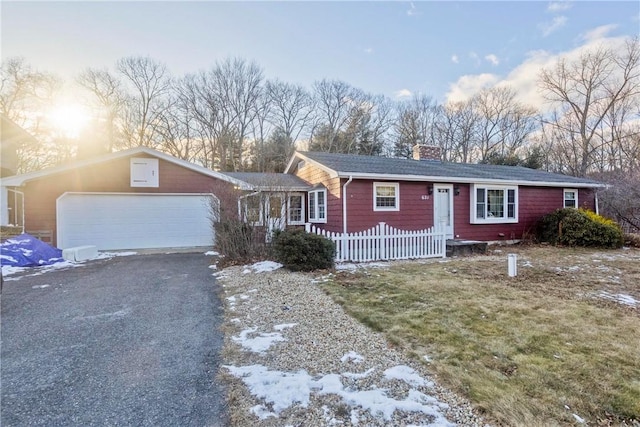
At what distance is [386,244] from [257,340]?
19.8 ft

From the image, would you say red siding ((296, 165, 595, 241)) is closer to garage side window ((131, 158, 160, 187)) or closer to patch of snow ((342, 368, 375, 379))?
garage side window ((131, 158, 160, 187))

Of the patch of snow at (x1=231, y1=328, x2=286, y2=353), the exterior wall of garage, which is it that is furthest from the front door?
the patch of snow at (x1=231, y1=328, x2=286, y2=353)

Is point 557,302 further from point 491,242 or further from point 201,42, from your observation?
point 201,42

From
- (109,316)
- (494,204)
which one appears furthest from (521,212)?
(109,316)

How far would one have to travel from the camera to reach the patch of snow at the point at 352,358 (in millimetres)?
3047

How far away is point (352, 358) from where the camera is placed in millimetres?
3094

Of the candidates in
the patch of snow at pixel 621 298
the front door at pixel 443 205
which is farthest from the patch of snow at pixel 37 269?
the patch of snow at pixel 621 298

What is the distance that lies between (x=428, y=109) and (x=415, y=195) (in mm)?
21450

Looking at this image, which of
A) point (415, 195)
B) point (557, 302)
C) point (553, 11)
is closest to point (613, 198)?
point (553, 11)

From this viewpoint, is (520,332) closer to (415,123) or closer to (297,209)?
(297,209)

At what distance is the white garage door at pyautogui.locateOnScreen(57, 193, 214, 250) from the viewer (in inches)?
438

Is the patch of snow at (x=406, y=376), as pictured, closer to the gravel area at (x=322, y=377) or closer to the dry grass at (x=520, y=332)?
the gravel area at (x=322, y=377)

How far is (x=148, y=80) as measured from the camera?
1011 inches

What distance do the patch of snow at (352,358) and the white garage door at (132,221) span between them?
32.5ft
